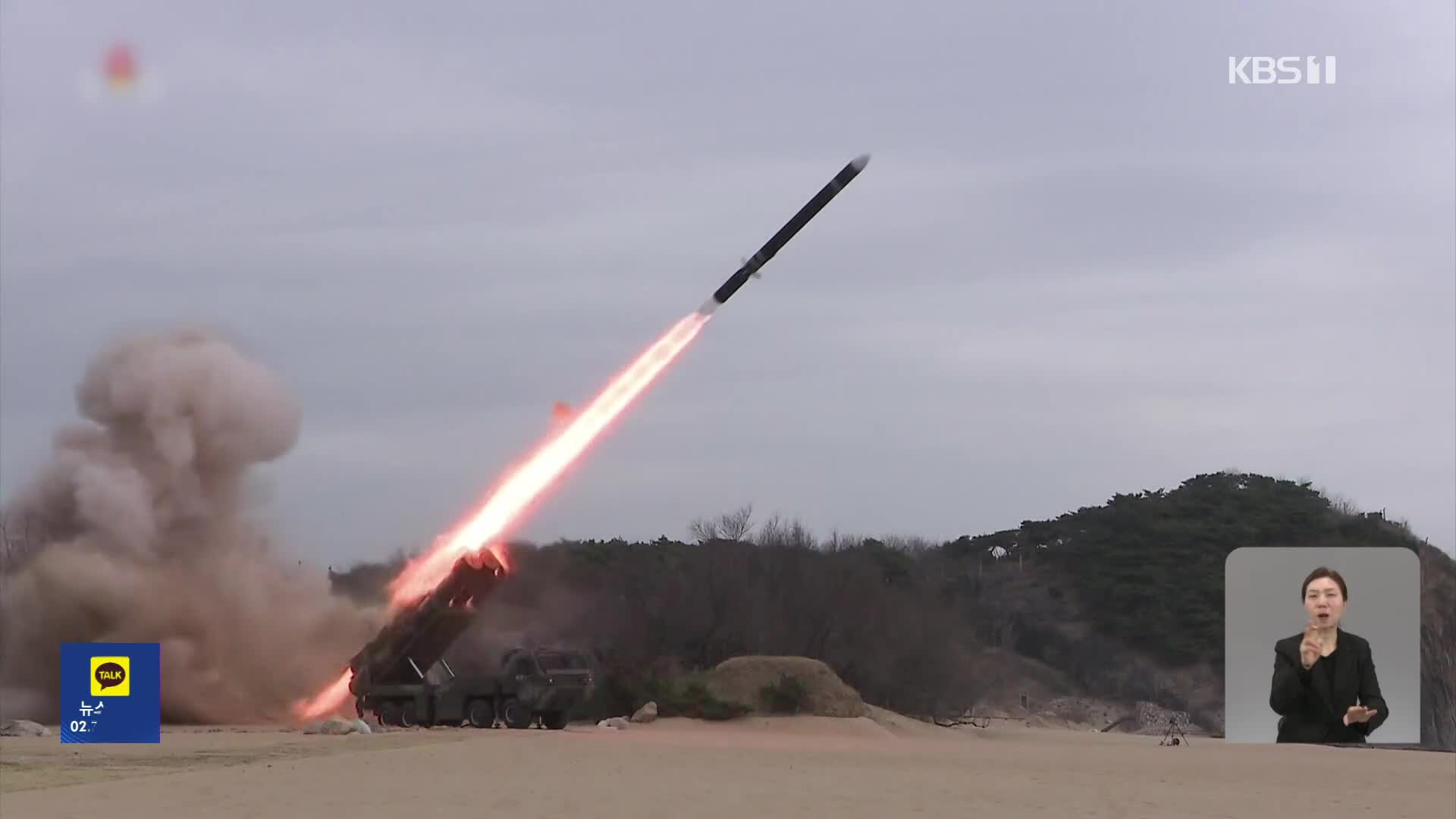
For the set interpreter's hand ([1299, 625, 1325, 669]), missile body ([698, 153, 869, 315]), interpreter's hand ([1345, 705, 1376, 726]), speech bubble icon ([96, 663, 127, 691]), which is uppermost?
missile body ([698, 153, 869, 315])

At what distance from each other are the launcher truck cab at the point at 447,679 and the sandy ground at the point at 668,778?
712mm

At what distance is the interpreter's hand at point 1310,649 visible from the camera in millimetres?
27473

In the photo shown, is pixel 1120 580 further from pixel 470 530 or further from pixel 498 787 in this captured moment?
pixel 498 787

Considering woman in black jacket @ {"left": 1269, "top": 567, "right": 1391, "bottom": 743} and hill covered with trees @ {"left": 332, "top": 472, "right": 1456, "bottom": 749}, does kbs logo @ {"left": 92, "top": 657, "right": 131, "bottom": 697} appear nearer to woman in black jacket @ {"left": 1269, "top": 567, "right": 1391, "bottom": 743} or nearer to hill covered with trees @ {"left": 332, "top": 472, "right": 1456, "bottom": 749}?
hill covered with trees @ {"left": 332, "top": 472, "right": 1456, "bottom": 749}

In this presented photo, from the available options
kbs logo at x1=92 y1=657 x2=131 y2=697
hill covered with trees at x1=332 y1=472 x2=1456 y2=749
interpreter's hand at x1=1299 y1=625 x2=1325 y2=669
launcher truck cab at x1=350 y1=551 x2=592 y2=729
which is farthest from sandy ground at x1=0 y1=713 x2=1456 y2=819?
hill covered with trees at x1=332 y1=472 x2=1456 y2=749

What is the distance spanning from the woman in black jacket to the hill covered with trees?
1440 centimetres

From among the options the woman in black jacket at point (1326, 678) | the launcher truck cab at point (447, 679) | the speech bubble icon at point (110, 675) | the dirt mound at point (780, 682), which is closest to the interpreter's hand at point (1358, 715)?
the woman in black jacket at point (1326, 678)

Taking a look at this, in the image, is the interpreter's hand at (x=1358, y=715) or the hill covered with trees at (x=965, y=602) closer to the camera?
the interpreter's hand at (x=1358, y=715)

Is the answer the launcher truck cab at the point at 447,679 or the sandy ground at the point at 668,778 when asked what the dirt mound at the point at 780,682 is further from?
the launcher truck cab at the point at 447,679

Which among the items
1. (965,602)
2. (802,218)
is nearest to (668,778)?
(802,218)

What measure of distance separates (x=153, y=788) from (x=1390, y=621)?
19479 millimetres

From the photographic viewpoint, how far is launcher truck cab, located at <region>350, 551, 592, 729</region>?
108 feet

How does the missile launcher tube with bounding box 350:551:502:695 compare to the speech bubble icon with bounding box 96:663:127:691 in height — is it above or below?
above

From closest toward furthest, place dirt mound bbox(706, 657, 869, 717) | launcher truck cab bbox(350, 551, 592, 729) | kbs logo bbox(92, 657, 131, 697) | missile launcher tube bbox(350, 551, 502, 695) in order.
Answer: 1. kbs logo bbox(92, 657, 131, 697)
2. missile launcher tube bbox(350, 551, 502, 695)
3. launcher truck cab bbox(350, 551, 592, 729)
4. dirt mound bbox(706, 657, 869, 717)
